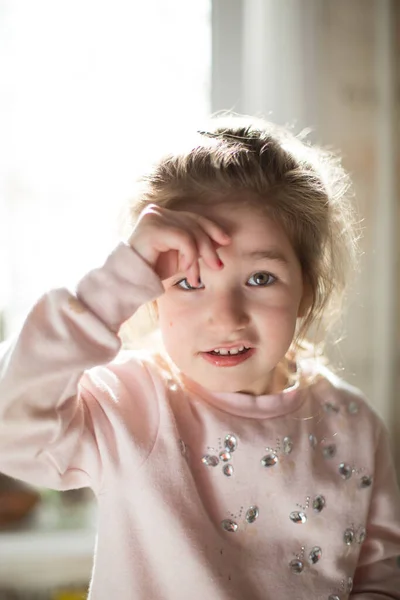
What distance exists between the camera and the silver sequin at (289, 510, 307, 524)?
1.03 metres

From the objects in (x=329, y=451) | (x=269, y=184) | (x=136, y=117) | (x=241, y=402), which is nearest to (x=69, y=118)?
(x=136, y=117)

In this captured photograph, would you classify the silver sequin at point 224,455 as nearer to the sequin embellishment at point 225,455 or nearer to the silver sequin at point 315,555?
the sequin embellishment at point 225,455

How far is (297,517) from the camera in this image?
103 centimetres

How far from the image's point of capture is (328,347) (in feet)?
5.00

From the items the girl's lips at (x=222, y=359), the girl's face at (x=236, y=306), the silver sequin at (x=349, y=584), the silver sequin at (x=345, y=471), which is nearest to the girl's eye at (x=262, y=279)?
the girl's face at (x=236, y=306)

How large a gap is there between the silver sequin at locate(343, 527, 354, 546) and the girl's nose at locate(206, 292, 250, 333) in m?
0.37

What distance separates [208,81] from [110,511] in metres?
0.94

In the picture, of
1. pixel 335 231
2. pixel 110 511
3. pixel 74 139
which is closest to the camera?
pixel 110 511

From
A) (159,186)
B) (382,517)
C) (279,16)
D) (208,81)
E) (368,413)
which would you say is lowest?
(382,517)

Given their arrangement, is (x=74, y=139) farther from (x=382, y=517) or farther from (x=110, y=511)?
(x=382, y=517)

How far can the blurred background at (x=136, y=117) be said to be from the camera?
4.75 feet

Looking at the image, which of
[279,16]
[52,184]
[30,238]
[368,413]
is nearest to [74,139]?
[52,184]

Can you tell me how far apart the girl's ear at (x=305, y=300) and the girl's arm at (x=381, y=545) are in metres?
0.28

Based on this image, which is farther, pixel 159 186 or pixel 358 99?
pixel 358 99
